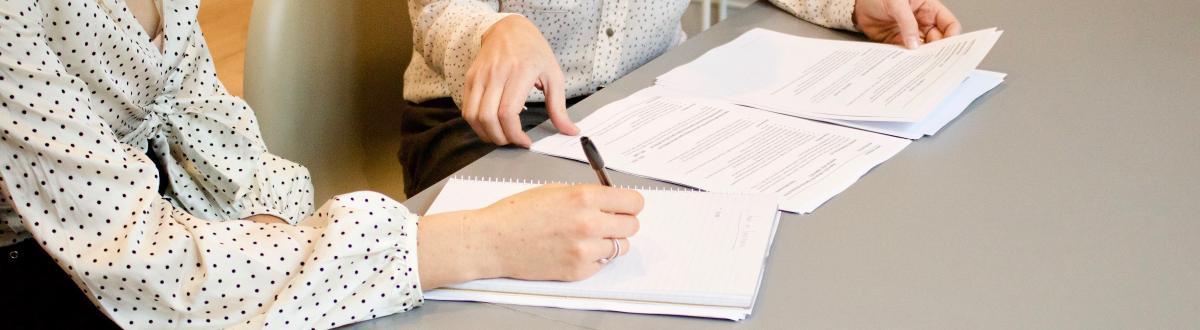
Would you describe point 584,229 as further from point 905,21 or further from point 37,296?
point 905,21

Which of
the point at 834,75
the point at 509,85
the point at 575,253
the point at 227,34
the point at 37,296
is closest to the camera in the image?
the point at 575,253

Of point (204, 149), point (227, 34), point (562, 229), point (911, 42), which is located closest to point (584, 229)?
point (562, 229)

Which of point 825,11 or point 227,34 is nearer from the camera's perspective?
point 825,11

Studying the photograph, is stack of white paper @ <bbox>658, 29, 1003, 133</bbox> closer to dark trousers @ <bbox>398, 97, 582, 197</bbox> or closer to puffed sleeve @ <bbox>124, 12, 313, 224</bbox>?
dark trousers @ <bbox>398, 97, 582, 197</bbox>

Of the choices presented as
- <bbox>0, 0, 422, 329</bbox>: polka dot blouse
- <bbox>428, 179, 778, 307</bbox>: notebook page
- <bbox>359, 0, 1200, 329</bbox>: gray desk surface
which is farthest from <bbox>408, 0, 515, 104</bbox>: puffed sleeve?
Result: <bbox>0, 0, 422, 329</bbox>: polka dot blouse

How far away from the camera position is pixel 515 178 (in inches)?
38.9

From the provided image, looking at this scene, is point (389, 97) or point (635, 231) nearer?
point (635, 231)

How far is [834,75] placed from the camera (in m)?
1.21

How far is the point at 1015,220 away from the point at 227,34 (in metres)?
3.25

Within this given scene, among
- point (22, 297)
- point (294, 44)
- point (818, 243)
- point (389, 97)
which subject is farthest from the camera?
point (389, 97)

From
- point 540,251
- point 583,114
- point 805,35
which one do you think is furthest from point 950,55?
point 540,251

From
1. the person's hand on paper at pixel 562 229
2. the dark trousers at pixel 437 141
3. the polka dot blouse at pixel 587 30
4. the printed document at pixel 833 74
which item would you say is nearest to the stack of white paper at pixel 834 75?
the printed document at pixel 833 74

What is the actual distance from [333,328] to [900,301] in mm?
378

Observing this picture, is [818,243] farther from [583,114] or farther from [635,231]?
[583,114]
